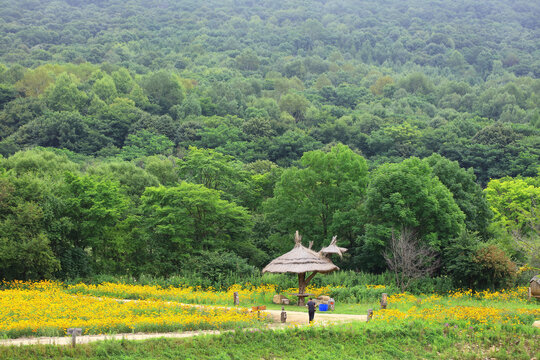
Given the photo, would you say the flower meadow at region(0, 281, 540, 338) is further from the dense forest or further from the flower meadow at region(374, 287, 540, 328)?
the dense forest

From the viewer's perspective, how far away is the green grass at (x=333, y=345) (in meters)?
16.8

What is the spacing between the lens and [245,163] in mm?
75875

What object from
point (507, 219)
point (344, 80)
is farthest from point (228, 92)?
point (507, 219)

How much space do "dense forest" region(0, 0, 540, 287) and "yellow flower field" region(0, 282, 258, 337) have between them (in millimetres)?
8525

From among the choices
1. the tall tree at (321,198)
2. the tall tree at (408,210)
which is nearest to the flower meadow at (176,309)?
the tall tree at (408,210)

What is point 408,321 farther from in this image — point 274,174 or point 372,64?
point 372,64

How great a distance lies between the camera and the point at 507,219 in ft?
168

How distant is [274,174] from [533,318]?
31181 mm

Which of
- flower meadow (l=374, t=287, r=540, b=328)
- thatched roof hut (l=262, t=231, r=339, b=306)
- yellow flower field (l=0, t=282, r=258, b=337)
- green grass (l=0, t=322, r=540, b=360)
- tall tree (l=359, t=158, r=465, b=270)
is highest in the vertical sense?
tall tree (l=359, t=158, r=465, b=270)

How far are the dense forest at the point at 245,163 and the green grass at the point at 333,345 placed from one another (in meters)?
7.69

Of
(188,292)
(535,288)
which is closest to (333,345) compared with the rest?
(188,292)

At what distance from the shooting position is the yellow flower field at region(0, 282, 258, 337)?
19016 millimetres

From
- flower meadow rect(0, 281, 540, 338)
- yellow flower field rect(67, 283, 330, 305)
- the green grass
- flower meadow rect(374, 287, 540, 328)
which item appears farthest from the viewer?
yellow flower field rect(67, 283, 330, 305)

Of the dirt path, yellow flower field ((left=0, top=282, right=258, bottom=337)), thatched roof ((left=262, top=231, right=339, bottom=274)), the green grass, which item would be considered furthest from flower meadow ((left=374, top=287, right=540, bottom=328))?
yellow flower field ((left=0, top=282, right=258, bottom=337))
